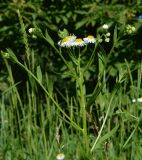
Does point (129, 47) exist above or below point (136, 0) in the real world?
below

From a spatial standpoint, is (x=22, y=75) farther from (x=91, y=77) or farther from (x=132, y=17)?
(x=132, y=17)

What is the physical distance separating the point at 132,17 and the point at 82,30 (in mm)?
487

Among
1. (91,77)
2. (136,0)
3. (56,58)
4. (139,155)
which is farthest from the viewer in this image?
(56,58)

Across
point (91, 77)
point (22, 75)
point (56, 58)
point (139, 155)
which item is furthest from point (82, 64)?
point (139, 155)

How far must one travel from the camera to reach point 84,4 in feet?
12.1

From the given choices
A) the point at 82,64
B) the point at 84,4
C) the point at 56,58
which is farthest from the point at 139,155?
the point at 56,58

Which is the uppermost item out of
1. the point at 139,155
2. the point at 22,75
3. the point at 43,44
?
the point at 139,155

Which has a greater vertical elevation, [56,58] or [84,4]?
[84,4]

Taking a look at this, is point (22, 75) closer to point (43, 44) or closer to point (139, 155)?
point (43, 44)

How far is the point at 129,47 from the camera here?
3.70 m

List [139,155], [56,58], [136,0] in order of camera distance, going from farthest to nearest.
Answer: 1. [56,58]
2. [136,0]
3. [139,155]

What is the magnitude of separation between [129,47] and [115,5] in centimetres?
34

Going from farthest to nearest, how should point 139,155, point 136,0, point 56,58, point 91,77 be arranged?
1. point 56,58
2. point 91,77
3. point 136,0
4. point 139,155

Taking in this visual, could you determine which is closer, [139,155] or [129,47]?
[139,155]
